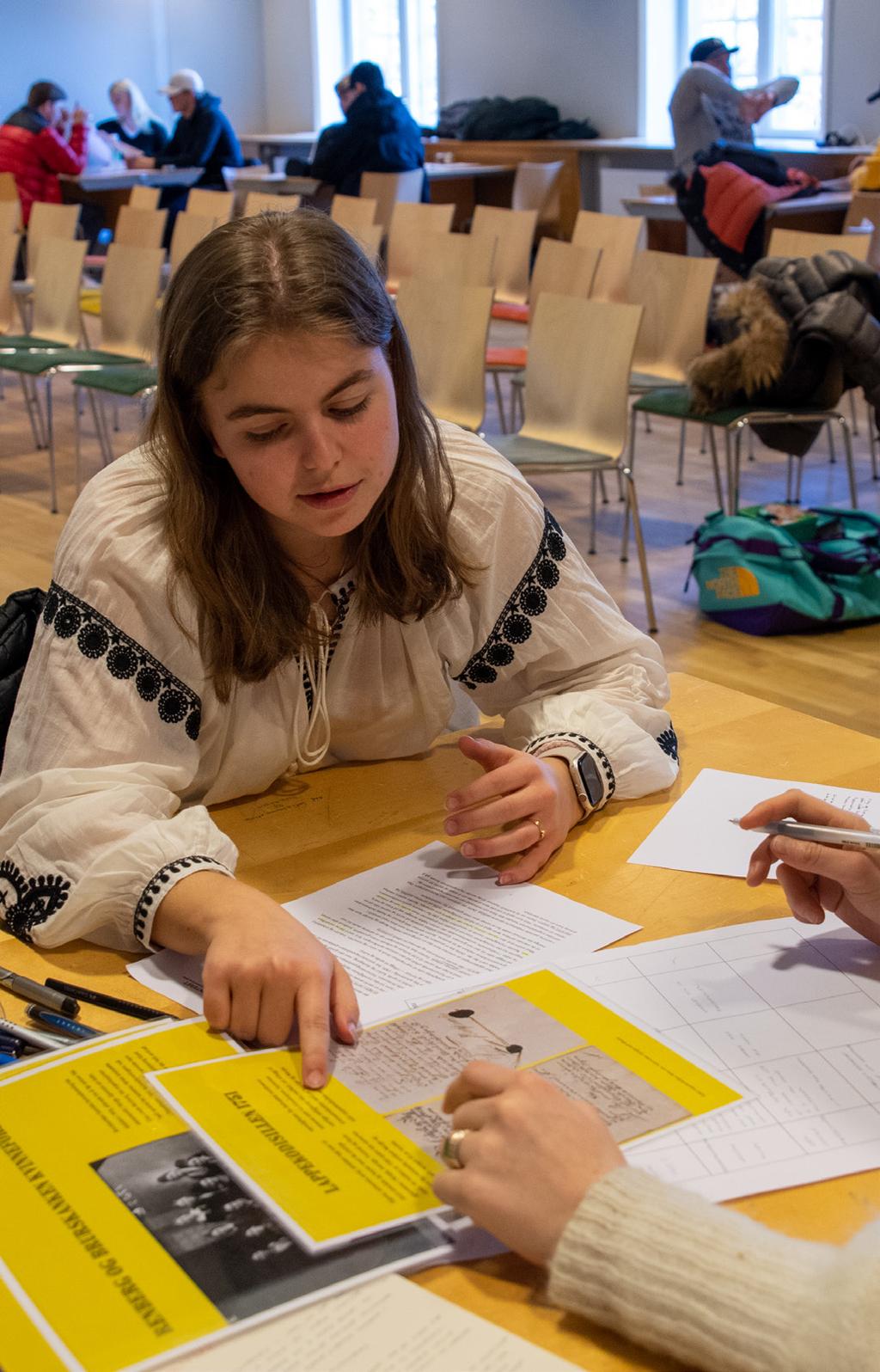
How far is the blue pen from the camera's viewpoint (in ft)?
3.31

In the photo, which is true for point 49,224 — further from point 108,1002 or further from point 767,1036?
point 767,1036

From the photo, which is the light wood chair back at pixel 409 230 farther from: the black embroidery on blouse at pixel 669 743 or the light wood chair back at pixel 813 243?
the black embroidery on blouse at pixel 669 743

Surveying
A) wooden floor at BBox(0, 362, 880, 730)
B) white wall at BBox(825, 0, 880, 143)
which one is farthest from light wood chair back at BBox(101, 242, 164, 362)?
white wall at BBox(825, 0, 880, 143)

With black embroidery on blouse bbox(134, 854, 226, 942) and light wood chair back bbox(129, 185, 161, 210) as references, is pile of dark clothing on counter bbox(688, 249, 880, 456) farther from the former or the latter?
light wood chair back bbox(129, 185, 161, 210)

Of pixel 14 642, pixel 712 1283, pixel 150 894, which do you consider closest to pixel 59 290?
pixel 14 642

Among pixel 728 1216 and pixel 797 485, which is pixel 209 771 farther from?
pixel 797 485

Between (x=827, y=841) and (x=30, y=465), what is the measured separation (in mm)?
5166

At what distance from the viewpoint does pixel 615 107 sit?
10.1m

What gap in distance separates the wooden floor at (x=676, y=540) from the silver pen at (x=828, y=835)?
1.48m

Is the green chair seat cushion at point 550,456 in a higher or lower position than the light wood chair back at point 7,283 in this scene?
lower

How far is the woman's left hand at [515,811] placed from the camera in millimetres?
1269

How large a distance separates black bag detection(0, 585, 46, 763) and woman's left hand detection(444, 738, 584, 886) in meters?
0.47

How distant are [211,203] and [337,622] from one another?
5.75m

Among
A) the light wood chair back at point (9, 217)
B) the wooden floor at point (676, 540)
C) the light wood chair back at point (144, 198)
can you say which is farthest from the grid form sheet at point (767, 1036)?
the light wood chair back at point (144, 198)
